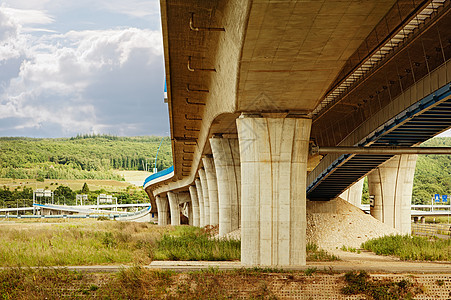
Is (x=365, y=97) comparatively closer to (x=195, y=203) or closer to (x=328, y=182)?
(x=328, y=182)

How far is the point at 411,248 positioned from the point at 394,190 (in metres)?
15.1

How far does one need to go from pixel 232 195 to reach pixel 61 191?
525 ft

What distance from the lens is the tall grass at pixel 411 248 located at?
77.6 feet

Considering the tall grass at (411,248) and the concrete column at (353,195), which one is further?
the concrete column at (353,195)

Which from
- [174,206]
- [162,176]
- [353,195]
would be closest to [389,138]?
[353,195]

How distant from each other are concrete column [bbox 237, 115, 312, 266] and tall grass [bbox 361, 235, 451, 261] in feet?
17.9

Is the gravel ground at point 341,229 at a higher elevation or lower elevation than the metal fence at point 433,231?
higher

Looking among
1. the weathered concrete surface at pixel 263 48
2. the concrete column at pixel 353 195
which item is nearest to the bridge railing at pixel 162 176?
the concrete column at pixel 353 195

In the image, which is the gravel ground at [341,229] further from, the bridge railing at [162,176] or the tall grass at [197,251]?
the bridge railing at [162,176]

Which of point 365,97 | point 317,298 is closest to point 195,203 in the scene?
point 365,97

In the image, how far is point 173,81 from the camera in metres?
25.2

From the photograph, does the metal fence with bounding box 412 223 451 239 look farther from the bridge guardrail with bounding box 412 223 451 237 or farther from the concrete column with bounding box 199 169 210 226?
the concrete column with bounding box 199 169 210 226

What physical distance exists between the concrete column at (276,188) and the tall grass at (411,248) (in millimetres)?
5442

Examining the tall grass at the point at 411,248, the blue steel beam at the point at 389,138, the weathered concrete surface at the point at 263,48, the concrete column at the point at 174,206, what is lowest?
the tall grass at the point at 411,248
